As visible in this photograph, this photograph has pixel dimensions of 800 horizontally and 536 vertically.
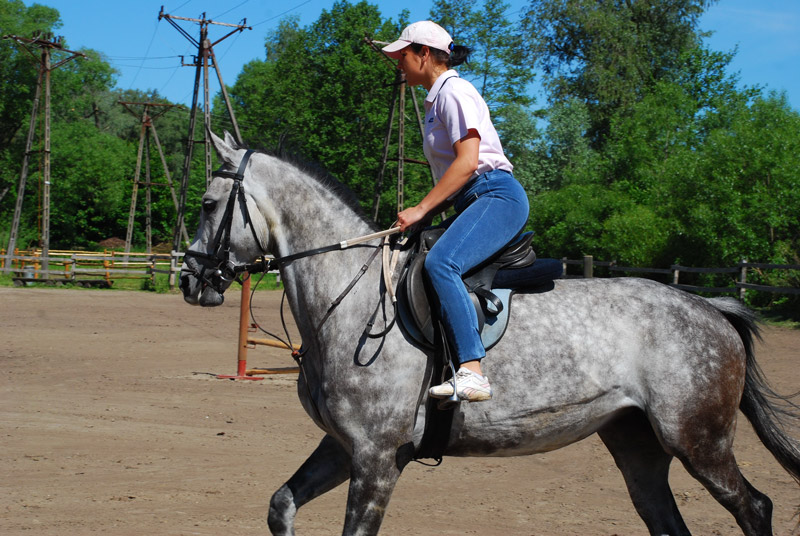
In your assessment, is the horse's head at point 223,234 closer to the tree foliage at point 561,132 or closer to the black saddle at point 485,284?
the black saddle at point 485,284

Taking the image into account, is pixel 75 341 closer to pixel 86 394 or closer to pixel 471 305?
pixel 86 394

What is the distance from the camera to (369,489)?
3.39m

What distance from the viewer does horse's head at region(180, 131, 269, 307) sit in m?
3.70

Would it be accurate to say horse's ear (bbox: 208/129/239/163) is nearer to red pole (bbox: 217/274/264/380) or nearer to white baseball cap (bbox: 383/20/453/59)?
white baseball cap (bbox: 383/20/453/59)

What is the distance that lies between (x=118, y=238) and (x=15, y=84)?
14.4m

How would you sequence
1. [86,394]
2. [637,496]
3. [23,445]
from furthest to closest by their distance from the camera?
[86,394] → [23,445] → [637,496]

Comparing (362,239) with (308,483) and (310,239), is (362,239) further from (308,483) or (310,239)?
(308,483)

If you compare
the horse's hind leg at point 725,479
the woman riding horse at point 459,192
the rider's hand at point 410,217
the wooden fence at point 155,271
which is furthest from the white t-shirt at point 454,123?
the wooden fence at point 155,271

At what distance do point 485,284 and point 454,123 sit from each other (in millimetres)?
811

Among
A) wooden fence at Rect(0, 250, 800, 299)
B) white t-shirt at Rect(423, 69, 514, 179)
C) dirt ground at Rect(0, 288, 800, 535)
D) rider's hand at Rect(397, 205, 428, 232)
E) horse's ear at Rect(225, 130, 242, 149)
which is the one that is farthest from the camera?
wooden fence at Rect(0, 250, 800, 299)

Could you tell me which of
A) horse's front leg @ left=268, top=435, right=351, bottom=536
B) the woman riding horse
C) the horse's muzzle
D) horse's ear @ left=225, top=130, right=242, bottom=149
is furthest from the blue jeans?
horse's ear @ left=225, top=130, right=242, bottom=149

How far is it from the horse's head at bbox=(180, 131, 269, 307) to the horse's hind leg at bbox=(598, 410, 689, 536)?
2.27 meters

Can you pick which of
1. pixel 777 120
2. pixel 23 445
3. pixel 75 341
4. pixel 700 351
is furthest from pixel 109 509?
pixel 777 120

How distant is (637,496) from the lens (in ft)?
13.9
